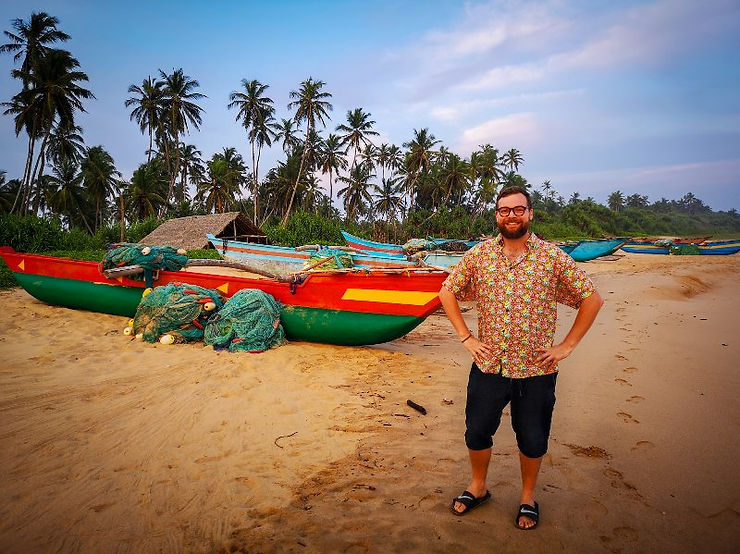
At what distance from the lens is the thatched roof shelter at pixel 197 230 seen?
18680 mm

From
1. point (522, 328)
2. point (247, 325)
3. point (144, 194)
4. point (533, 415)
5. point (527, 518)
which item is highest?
point (144, 194)

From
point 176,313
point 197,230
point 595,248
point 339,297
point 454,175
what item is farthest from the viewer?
point 454,175

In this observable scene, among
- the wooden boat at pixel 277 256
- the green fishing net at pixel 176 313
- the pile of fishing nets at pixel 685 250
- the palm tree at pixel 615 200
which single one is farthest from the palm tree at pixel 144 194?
the palm tree at pixel 615 200

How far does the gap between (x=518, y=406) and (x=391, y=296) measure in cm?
301

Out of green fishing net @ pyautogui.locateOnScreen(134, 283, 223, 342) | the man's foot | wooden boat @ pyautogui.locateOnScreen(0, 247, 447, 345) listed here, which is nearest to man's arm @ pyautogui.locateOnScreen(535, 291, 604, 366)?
the man's foot

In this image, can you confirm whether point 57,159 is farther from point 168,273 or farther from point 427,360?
point 427,360

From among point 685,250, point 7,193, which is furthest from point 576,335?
point 7,193

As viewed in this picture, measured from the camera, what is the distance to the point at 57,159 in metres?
30.3

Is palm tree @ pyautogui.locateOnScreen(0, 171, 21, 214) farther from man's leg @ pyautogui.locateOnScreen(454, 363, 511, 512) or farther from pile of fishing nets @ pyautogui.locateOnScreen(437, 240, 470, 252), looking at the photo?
man's leg @ pyautogui.locateOnScreen(454, 363, 511, 512)

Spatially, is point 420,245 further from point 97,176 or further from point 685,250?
point 97,176

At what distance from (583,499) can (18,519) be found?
3.22 m

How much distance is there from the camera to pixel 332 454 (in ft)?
8.81

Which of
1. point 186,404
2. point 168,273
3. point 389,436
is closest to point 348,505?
point 389,436

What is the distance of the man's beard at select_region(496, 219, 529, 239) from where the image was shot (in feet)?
6.06
